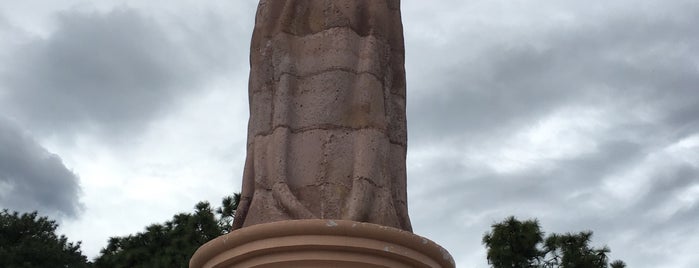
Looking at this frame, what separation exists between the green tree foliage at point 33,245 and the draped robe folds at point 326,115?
82.4ft

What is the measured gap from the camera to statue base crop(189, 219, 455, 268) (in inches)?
251

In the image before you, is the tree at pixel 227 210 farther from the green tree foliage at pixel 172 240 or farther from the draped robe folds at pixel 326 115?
the draped robe folds at pixel 326 115

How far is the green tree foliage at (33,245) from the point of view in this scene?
102ft

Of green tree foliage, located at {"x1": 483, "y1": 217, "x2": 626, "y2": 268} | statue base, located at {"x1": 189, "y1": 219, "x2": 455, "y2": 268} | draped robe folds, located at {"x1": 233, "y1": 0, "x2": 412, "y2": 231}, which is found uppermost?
green tree foliage, located at {"x1": 483, "y1": 217, "x2": 626, "y2": 268}

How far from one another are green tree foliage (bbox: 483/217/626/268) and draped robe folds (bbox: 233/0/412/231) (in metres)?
17.7

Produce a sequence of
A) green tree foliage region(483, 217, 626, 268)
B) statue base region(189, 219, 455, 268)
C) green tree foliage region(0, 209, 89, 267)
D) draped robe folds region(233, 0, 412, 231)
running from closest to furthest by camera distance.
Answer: statue base region(189, 219, 455, 268)
draped robe folds region(233, 0, 412, 231)
green tree foliage region(483, 217, 626, 268)
green tree foliage region(0, 209, 89, 267)

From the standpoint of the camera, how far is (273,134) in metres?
7.46

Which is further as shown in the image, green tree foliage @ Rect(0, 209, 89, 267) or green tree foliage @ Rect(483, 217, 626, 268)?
green tree foliage @ Rect(0, 209, 89, 267)

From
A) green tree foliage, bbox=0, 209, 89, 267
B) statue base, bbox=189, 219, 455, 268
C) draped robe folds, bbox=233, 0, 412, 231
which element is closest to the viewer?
statue base, bbox=189, 219, 455, 268

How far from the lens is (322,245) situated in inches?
250

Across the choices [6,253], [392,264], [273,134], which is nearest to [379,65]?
[273,134]

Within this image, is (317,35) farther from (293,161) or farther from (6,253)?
(6,253)

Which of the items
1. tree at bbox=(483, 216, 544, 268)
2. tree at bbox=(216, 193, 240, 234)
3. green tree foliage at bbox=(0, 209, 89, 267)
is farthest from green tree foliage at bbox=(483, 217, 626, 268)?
green tree foliage at bbox=(0, 209, 89, 267)

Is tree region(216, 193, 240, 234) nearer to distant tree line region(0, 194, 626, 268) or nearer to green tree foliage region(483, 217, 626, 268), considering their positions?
distant tree line region(0, 194, 626, 268)
